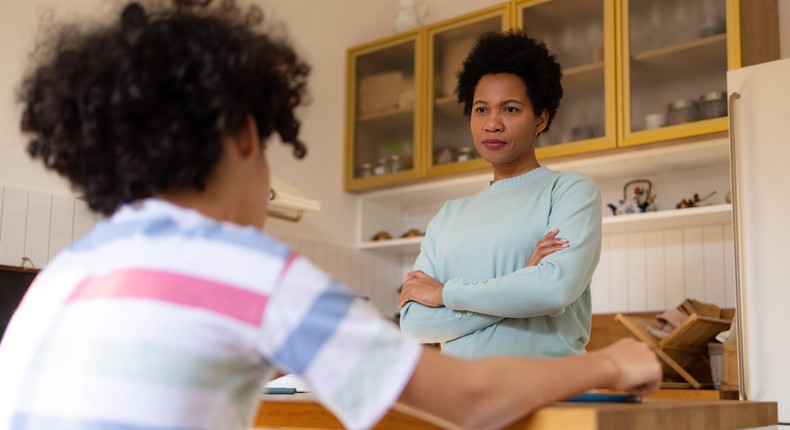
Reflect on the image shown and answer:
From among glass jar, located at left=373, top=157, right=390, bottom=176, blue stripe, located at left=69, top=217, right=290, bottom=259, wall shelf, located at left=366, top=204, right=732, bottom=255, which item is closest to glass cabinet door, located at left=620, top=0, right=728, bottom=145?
wall shelf, located at left=366, top=204, right=732, bottom=255

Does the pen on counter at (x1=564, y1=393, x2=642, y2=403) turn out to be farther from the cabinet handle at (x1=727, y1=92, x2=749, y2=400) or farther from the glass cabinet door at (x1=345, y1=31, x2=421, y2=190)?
the glass cabinet door at (x1=345, y1=31, x2=421, y2=190)

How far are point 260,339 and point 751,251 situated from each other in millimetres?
2065

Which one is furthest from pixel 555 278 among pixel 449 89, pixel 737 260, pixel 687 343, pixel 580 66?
pixel 449 89

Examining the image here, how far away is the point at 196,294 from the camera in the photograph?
0.69 m

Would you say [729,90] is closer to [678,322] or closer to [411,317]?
[678,322]

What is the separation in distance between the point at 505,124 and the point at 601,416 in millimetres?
888

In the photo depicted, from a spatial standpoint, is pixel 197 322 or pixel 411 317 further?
pixel 411 317

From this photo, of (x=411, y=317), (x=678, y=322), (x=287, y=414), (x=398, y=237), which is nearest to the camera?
(x=287, y=414)

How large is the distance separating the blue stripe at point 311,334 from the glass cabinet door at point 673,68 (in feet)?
8.06

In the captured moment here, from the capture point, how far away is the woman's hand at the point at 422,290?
1.58 m

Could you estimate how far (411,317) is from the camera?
63.4 inches

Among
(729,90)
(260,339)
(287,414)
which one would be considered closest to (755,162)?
(729,90)

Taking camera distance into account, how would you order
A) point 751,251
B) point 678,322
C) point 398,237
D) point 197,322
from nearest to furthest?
point 197,322
point 751,251
point 678,322
point 398,237

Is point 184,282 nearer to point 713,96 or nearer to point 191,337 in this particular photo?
point 191,337
